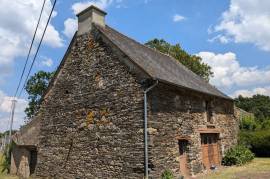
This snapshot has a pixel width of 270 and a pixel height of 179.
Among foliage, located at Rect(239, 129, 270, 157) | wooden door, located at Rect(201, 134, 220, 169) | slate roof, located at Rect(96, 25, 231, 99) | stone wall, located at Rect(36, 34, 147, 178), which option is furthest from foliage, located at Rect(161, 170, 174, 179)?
foliage, located at Rect(239, 129, 270, 157)

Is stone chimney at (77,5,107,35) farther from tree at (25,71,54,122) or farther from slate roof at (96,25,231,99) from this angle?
tree at (25,71,54,122)

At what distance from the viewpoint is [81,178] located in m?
14.4

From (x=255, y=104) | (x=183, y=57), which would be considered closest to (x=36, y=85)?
(x=183, y=57)

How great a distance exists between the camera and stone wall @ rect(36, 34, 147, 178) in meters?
12.6

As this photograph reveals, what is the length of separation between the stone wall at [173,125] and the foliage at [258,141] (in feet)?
20.7

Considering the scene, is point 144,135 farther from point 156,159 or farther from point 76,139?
point 76,139

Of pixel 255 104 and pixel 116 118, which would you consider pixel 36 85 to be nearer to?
pixel 116 118

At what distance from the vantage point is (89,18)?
16.0 m

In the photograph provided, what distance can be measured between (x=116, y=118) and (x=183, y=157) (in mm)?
3728

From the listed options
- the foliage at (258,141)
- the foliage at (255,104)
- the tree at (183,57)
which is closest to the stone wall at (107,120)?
the foliage at (258,141)

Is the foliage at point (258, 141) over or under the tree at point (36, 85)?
under

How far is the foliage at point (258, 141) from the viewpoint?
2314 centimetres

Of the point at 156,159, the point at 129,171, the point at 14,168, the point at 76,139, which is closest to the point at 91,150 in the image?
the point at 76,139

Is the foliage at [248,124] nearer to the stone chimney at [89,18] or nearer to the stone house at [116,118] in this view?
the stone house at [116,118]
